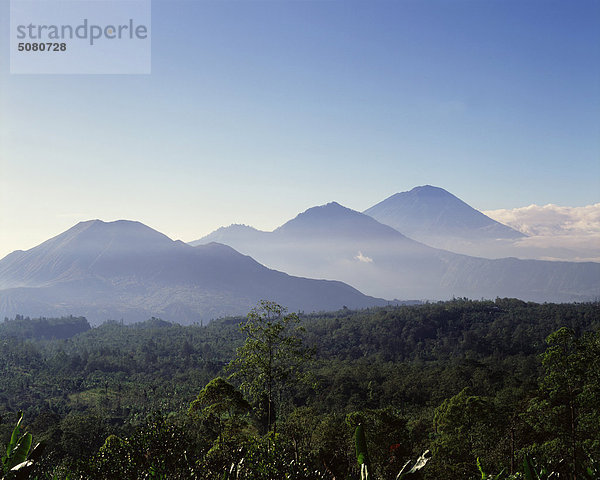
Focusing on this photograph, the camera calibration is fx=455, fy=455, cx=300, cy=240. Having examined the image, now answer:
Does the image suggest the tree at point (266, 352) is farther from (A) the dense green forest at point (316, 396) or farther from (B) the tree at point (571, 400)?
(B) the tree at point (571, 400)

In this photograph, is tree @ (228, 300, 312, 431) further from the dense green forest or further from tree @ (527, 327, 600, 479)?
tree @ (527, 327, 600, 479)

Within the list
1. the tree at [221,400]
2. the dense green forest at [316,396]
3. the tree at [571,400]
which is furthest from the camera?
the tree at [221,400]

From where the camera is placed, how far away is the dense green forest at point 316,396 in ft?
31.5

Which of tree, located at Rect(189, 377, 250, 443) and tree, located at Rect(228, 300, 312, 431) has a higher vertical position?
tree, located at Rect(228, 300, 312, 431)

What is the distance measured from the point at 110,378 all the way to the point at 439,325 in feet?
245

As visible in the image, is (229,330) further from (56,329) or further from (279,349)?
(279,349)

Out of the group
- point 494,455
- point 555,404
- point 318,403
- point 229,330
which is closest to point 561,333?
point 555,404

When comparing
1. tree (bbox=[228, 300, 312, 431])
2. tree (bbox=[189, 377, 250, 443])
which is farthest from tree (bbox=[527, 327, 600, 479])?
tree (bbox=[189, 377, 250, 443])

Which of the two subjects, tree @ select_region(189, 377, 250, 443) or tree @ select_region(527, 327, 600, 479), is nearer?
tree @ select_region(527, 327, 600, 479)

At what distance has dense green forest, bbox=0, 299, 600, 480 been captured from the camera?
9.59 meters

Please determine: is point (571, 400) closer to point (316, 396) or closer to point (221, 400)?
point (221, 400)

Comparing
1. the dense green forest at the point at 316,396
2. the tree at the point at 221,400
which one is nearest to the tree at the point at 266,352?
the dense green forest at the point at 316,396

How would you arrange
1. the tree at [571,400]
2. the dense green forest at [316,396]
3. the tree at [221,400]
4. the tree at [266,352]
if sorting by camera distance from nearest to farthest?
the dense green forest at [316,396]
the tree at [571,400]
the tree at [221,400]
the tree at [266,352]

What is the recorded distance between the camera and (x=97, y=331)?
149m
